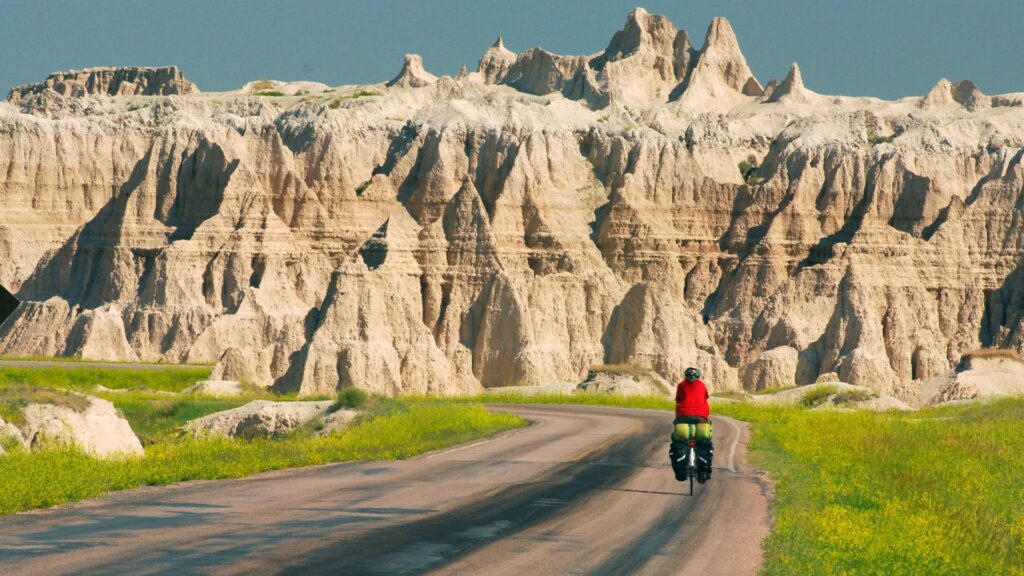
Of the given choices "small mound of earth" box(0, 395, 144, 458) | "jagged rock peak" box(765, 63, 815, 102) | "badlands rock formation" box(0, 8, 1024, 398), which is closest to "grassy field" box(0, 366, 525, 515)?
"small mound of earth" box(0, 395, 144, 458)

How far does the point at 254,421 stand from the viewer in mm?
40969

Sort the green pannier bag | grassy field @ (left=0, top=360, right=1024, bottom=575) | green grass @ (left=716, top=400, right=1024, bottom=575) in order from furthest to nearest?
the green pannier bag < grassy field @ (left=0, top=360, right=1024, bottom=575) < green grass @ (left=716, top=400, right=1024, bottom=575)

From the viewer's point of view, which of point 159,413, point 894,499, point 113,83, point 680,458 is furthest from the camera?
point 113,83

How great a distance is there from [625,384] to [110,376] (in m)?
25.4

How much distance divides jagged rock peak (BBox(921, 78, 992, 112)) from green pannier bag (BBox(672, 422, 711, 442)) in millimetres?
118609

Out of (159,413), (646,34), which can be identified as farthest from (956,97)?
(159,413)

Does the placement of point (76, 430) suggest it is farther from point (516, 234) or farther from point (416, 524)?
point (516, 234)

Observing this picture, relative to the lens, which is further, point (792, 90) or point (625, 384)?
point (792, 90)

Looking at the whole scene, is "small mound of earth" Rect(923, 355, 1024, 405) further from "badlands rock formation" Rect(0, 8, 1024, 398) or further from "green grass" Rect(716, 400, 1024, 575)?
"green grass" Rect(716, 400, 1024, 575)

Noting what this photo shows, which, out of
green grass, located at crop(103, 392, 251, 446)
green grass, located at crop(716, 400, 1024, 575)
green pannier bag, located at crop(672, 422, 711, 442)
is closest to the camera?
green grass, located at crop(716, 400, 1024, 575)

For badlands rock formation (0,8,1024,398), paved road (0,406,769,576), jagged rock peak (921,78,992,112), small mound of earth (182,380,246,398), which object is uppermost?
jagged rock peak (921,78,992,112)

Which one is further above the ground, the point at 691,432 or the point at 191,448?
the point at 691,432

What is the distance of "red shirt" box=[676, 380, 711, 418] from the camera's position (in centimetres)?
2381

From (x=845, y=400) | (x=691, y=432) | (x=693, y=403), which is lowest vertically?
(x=691, y=432)
